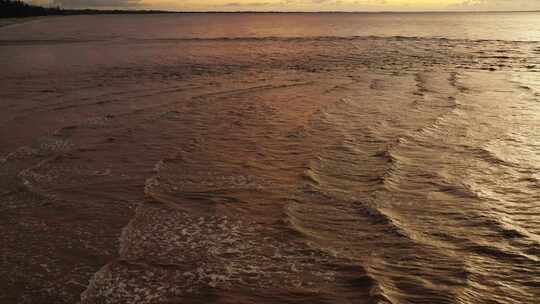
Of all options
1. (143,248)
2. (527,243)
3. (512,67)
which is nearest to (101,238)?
(143,248)

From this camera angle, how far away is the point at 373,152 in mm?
9102

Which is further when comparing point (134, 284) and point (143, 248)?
point (143, 248)

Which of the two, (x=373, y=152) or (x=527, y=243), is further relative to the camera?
(x=373, y=152)

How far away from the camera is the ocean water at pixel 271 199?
4695mm

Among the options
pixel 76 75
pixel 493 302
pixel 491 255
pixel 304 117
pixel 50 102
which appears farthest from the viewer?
pixel 76 75

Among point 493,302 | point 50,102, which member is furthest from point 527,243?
point 50,102

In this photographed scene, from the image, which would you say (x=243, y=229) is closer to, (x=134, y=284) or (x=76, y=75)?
(x=134, y=284)

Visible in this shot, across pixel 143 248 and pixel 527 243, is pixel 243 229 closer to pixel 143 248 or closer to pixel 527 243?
pixel 143 248

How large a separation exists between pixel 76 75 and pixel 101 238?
17143mm

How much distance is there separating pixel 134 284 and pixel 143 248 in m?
0.76

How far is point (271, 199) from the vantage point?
22.6 ft

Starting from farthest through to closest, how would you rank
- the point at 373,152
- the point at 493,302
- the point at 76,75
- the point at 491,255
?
the point at 76,75 → the point at 373,152 → the point at 491,255 → the point at 493,302

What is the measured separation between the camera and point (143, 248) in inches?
212

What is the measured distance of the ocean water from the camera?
4.70 m
